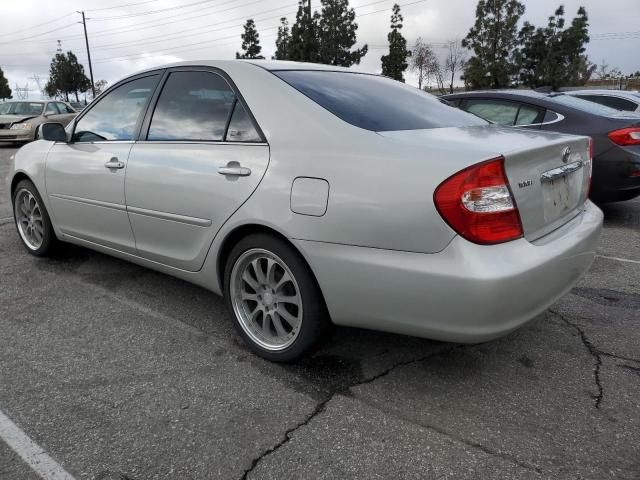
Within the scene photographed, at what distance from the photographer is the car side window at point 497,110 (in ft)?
20.4

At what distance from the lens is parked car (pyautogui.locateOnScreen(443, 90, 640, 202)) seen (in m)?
5.53

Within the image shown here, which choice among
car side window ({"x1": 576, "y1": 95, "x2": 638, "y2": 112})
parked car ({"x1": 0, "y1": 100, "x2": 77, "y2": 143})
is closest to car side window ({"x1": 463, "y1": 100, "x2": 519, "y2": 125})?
car side window ({"x1": 576, "y1": 95, "x2": 638, "y2": 112})

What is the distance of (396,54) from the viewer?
4422 cm

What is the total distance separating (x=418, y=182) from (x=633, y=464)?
4.46 feet

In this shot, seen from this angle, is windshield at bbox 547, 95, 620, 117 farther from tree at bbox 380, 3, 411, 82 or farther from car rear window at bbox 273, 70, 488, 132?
tree at bbox 380, 3, 411, 82

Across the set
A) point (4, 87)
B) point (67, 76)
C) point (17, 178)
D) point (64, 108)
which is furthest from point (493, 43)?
point (4, 87)

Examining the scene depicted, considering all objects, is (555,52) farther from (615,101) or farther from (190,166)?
(190,166)

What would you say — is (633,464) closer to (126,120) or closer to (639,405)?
(639,405)

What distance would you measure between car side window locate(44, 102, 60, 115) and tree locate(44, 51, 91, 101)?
48.2 m

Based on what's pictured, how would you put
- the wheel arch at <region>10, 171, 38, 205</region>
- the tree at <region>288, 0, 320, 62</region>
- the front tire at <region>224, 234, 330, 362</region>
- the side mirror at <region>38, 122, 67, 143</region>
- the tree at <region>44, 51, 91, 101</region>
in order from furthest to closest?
the tree at <region>44, 51, 91, 101</region>
the tree at <region>288, 0, 320, 62</region>
the wheel arch at <region>10, 171, 38, 205</region>
the side mirror at <region>38, 122, 67, 143</region>
the front tire at <region>224, 234, 330, 362</region>

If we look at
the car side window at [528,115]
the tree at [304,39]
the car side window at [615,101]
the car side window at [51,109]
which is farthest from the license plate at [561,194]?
the tree at [304,39]

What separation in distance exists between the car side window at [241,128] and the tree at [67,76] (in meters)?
64.9

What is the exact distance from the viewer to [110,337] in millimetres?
3100

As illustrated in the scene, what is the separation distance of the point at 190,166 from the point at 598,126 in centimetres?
471
